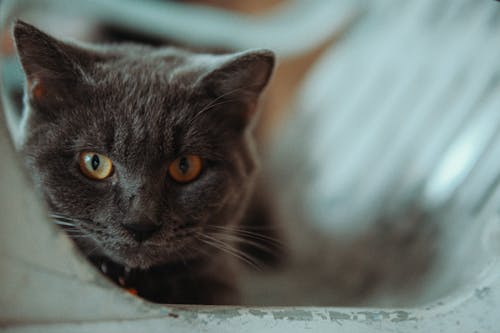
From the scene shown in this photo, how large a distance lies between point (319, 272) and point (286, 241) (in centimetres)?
16

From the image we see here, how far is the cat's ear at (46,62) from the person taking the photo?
2.94 feet

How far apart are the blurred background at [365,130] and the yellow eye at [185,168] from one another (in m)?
0.42

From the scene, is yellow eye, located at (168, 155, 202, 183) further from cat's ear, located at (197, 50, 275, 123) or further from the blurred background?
the blurred background

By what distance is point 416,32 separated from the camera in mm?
1815

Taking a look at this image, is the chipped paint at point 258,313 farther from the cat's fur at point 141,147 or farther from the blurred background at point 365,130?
the blurred background at point 365,130

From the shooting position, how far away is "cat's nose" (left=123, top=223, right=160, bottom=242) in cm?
89

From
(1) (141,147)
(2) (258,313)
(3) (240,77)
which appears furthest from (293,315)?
(3) (240,77)

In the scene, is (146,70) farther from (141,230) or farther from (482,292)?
(482,292)

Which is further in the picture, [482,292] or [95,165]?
[95,165]

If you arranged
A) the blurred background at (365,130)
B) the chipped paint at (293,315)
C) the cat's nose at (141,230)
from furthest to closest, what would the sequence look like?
the blurred background at (365,130) < the cat's nose at (141,230) < the chipped paint at (293,315)

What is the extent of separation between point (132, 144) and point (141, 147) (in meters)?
0.02

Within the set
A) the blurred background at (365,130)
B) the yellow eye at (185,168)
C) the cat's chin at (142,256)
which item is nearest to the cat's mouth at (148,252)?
the cat's chin at (142,256)

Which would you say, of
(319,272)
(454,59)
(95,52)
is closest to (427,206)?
(319,272)

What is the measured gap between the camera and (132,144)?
0.92 meters
